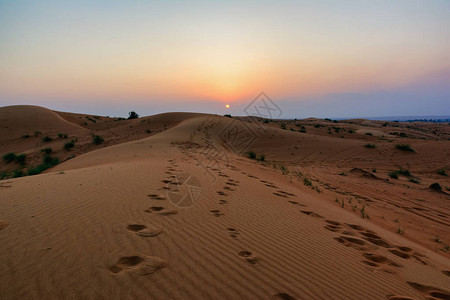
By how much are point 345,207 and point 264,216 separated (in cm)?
332

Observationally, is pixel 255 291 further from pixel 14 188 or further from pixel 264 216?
pixel 14 188

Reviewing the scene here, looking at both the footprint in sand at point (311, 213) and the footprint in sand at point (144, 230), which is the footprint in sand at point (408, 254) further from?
the footprint in sand at point (144, 230)

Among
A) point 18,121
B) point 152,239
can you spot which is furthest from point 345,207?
point 18,121

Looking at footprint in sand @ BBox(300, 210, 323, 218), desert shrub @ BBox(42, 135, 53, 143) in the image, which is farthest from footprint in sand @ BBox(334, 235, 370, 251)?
desert shrub @ BBox(42, 135, 53, 143)

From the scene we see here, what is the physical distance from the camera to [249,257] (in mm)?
2584

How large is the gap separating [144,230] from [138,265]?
77cm

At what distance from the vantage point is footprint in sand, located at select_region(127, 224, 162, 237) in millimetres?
2820

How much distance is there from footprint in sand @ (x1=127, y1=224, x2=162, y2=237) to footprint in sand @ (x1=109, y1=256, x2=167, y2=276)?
0.51 m

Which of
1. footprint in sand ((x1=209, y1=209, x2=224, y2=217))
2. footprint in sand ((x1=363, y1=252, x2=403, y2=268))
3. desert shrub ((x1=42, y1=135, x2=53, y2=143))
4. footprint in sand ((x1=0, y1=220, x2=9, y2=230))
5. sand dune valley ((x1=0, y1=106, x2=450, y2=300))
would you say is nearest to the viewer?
sand dune valley ((x1=0, y1=106, x2=450, y2=300))

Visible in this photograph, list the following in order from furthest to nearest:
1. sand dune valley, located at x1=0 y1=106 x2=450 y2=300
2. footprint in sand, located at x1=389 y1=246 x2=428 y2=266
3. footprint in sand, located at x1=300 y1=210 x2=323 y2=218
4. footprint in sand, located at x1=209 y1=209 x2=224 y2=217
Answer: footprint in sand, located at x1=300 y1=210 x2=323 y2=218 < footprint in sand, located at x1=209 y1=209 x2=224 y2=217 < footprint in sand, located at x1=389 y1=246 x2=428 y2=266 < sand dune valley, located at x1=0 y1=106 x2=450 y2=300

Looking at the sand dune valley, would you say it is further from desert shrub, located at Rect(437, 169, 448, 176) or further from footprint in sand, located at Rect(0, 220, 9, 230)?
desert shrub, located at Rect(437, 169, 448, 176)

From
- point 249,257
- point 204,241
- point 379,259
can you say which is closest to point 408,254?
point 379,259

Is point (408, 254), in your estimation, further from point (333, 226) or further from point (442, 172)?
point (442, 172)

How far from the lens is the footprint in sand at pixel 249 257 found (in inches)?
98.1
